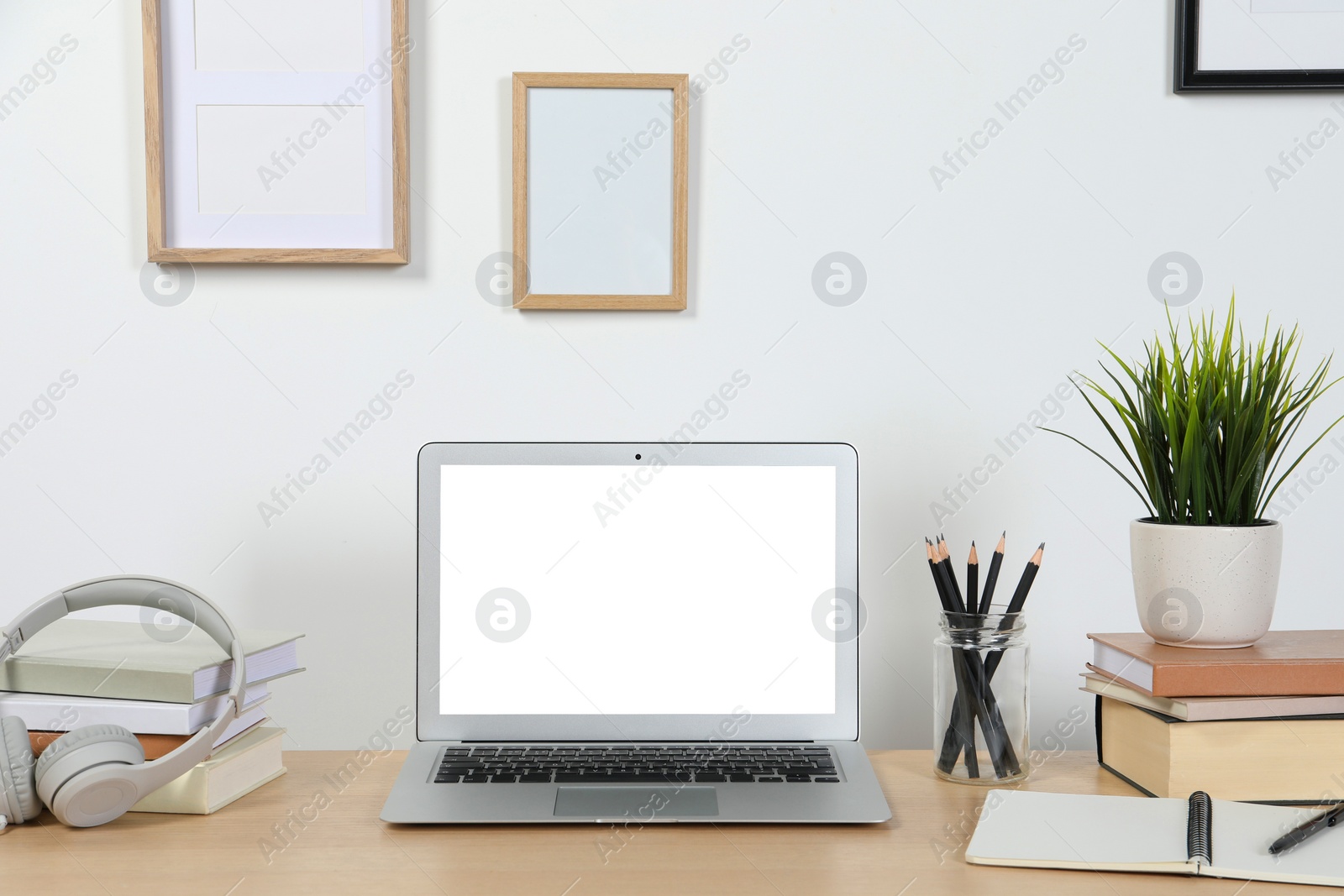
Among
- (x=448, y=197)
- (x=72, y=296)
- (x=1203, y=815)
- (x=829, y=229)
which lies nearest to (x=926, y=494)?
(x=829, y=229)

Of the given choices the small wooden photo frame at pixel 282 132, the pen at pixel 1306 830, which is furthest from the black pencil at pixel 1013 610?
the small wooden photo frame at pixel 282 132

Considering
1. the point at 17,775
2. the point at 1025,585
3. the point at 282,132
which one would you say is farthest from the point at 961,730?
the point at 282,132

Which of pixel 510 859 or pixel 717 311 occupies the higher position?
pixel 717 311

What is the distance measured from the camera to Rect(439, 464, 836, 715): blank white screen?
2.63 ft

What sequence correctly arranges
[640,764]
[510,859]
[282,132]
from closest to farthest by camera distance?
1. [510,859]
2. [640,764]
3. [282,132]

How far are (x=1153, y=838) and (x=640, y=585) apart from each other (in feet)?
1.40

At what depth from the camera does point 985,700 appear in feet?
2.63

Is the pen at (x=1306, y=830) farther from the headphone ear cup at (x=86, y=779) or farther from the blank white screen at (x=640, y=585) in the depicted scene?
the headphone ear cup at (x=86, y=779)

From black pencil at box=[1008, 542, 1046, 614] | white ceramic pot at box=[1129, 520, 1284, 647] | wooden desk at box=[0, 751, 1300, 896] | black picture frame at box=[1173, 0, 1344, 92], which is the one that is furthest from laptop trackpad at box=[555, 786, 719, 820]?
black picture frame at box=[1173, 0, 1344, 92]

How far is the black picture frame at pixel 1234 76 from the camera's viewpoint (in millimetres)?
981

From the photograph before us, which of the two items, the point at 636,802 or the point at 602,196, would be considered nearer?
the point at 636,802

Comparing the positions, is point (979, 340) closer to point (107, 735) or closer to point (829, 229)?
point (829, 229)

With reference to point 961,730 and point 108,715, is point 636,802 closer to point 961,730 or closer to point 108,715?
point 961,730

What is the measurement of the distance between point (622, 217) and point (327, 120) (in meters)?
0.32
